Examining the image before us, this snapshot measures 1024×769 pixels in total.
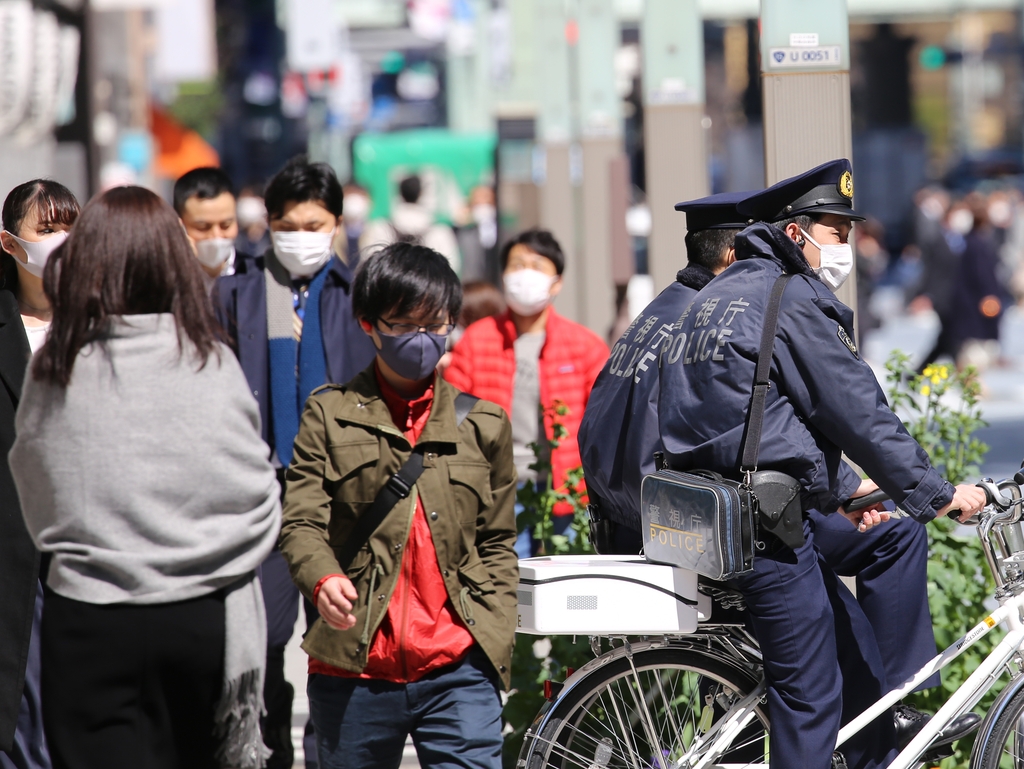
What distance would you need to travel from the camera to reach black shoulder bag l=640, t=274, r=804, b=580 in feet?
10.9

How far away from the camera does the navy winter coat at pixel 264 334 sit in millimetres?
4672

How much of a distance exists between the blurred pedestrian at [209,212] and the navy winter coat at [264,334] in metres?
0.51

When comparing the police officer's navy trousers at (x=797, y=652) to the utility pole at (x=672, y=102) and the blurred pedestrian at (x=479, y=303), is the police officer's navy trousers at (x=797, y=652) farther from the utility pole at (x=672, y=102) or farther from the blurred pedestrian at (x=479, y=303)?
the utility pole at (x=672, y=102)

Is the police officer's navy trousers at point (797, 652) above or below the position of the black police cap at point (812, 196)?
below

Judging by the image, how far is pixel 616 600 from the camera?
3.49 m

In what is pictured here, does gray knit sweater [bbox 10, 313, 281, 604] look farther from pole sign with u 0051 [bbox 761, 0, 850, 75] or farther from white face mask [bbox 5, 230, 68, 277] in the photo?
pole sign with u 0051 [bbox 761, 0, 850, 75]

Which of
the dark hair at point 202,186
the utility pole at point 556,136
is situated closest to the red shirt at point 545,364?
the dark hair at point 202,186

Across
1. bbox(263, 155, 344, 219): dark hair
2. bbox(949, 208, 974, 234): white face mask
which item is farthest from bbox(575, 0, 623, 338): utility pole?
bbox(949, 208, 974, 234): white face mask

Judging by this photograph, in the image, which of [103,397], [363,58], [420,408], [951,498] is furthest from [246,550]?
[363,58]

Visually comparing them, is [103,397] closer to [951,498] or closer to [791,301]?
[791,301]

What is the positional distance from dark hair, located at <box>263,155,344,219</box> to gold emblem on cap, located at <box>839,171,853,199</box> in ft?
6.06

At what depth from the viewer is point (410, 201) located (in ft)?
40.2

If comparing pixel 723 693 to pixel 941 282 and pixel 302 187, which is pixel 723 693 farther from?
pixel 941 282

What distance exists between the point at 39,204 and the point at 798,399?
2.04 m
